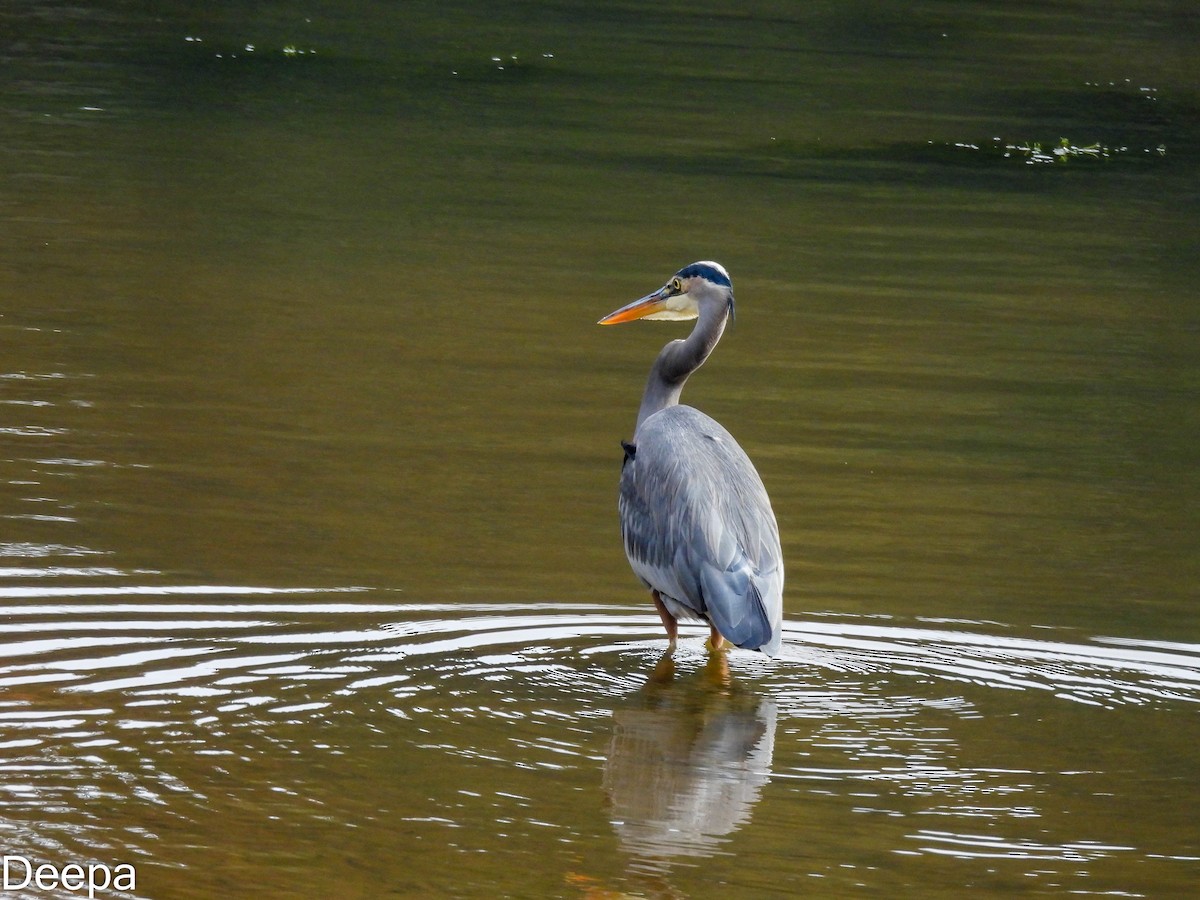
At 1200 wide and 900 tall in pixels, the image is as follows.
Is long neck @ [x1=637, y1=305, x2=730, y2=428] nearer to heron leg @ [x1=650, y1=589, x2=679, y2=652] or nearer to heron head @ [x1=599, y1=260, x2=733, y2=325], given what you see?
heron head @ [x1=599, y1=260, x2=733, y2=325]

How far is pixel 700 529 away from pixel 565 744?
1165 millimetres

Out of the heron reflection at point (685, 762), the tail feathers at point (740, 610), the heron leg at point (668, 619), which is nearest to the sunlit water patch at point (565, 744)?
the heron reflection at point (685, 762)

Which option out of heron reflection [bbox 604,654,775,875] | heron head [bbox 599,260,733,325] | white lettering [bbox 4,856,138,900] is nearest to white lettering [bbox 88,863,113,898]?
white lettering [bbox 4,856,138,900]

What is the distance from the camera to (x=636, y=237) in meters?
15.9

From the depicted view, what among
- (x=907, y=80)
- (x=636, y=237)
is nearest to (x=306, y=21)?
(x=907, y=80)

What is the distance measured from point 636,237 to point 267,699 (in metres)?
10.0

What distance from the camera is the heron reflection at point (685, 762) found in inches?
219

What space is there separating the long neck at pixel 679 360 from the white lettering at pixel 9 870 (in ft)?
12.1

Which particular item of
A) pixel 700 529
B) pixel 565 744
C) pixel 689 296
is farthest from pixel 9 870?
pixel 689 296

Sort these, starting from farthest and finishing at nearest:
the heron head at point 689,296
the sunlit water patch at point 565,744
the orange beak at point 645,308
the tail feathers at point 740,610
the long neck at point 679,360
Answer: the orange beak at point 645,308 < the heron head at point 689,296 < the long neck at point 679,360 < the tail feathers at point 740,610 < the sunlit water patch at point 565,744

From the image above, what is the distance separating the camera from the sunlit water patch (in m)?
5.38

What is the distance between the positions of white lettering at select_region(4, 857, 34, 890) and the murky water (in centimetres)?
4

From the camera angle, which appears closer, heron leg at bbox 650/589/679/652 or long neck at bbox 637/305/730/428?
heron leg at bbox 650/589/679/652

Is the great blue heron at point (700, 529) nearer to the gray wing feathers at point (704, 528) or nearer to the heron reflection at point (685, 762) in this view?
the gray wing feathers at point (704, 528)
